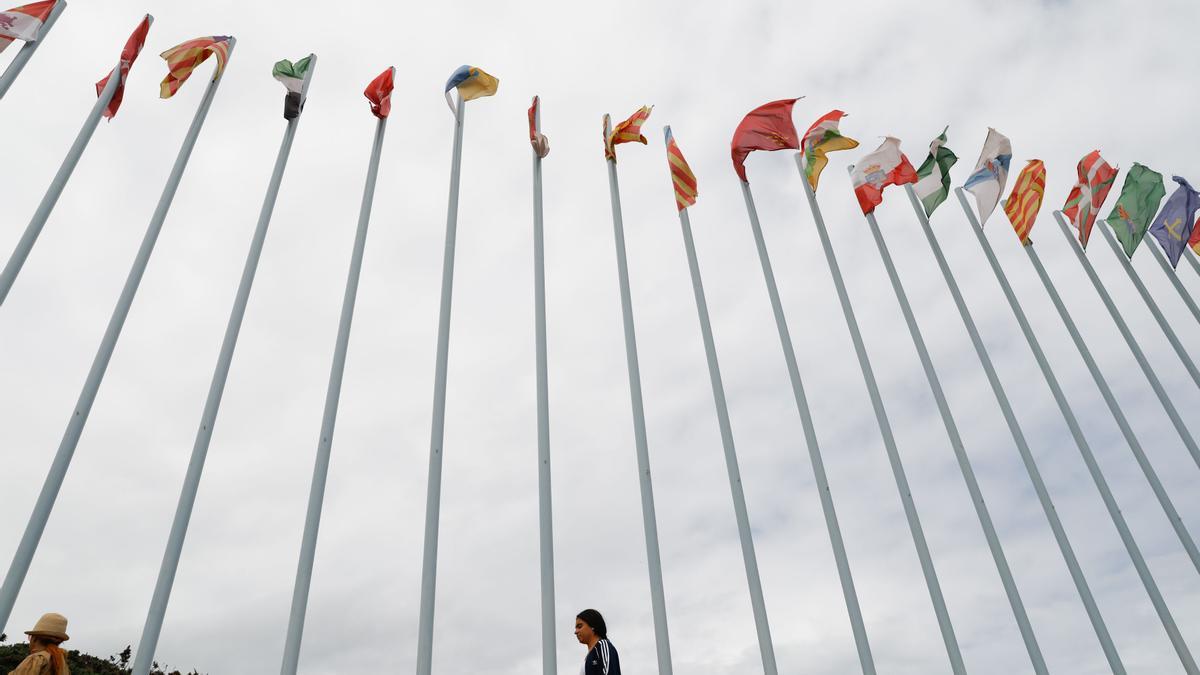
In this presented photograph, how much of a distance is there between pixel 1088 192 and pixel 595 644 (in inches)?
565

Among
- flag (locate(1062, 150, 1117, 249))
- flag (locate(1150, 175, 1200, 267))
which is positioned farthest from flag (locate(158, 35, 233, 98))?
flag (locate(1150, 175, 1200, 267))

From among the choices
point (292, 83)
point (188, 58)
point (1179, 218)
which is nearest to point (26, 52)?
point (188, 58)

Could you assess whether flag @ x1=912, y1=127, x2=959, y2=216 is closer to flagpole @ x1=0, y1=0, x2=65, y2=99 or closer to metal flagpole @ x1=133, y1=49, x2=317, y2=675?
metal flagpole @ x1=133, y1=49, x2=317, y2=675

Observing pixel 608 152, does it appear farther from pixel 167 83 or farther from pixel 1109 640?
pixel 1109 640

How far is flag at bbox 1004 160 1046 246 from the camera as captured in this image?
47.9 ft

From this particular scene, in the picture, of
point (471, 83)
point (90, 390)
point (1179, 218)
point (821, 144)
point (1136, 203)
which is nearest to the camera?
point (90, 390)

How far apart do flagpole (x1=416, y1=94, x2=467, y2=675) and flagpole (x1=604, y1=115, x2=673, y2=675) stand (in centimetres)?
275

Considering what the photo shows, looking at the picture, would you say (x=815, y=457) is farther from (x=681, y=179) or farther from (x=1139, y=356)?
(x=1139, y=356)

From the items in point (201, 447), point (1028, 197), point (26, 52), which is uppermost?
point (1028, 197)

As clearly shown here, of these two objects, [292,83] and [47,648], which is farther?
[292,83]

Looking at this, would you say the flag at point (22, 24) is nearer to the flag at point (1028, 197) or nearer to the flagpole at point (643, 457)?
the flagpole at point (643, 457)

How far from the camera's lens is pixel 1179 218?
49.7ft

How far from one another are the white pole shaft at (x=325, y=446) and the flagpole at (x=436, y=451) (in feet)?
3.95

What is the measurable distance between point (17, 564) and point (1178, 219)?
2049 cm
